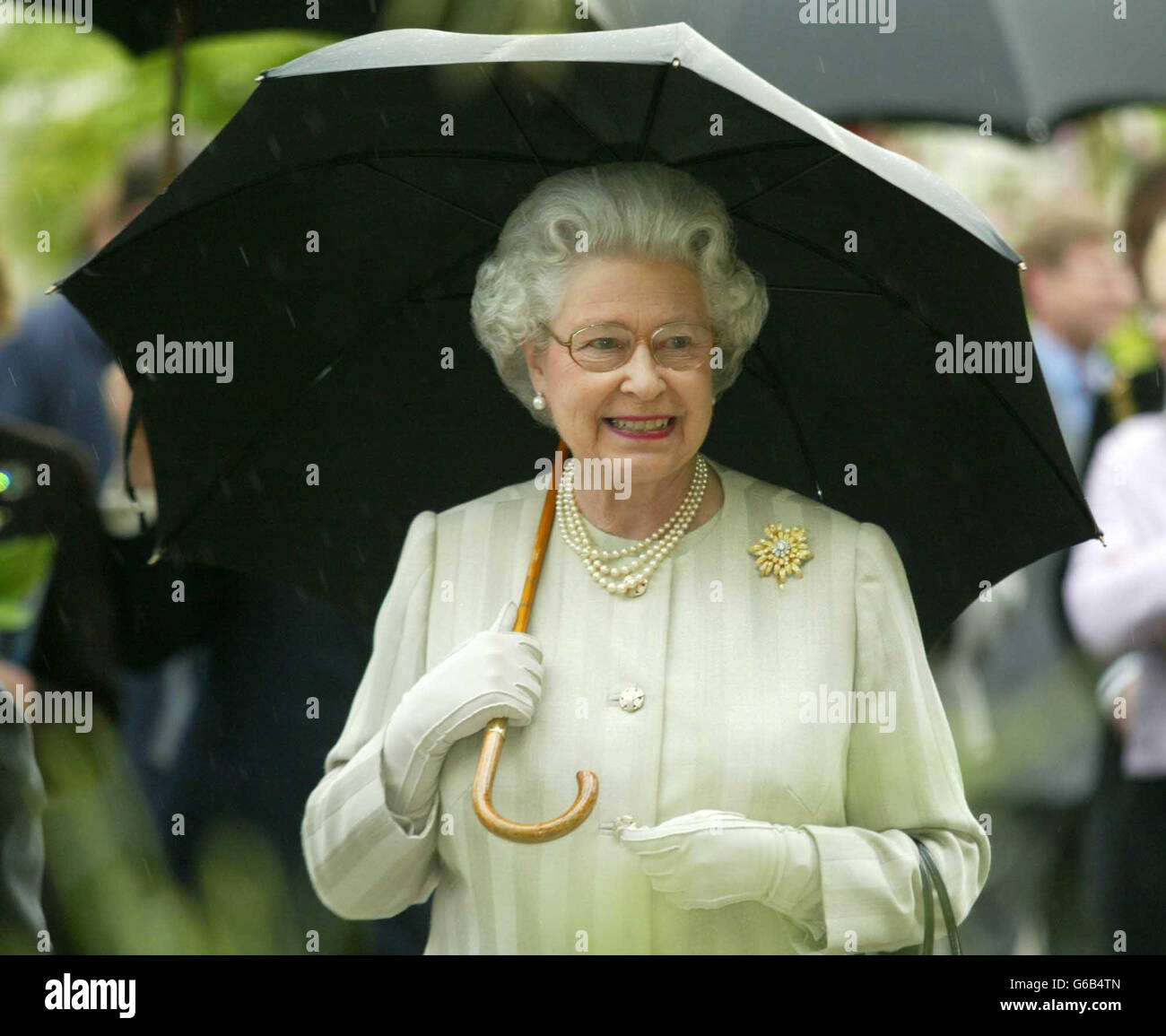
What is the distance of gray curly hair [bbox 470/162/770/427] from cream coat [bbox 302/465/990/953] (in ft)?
1.05

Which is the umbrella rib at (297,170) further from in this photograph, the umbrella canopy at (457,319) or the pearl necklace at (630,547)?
the pearl necklace at (630,547)

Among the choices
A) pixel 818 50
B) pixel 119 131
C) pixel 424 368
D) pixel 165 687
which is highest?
pixel 119 131

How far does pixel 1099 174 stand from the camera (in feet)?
19.3

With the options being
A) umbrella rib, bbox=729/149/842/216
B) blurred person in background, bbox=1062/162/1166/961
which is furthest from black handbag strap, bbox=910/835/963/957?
blurred person in background, bbox=1062/162/1166/961

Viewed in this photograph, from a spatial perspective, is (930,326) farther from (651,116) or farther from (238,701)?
(238,701)

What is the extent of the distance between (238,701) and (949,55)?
2238mm

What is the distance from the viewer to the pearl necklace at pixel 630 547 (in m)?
2.81

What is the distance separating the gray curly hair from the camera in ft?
8.85

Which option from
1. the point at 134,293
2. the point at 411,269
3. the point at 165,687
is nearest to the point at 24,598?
the point at 134,293

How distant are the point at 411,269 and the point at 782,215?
618 millimetres

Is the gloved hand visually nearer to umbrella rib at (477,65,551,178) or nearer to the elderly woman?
the elderly woman

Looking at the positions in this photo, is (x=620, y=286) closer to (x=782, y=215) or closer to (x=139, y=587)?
(x=782, y=215)

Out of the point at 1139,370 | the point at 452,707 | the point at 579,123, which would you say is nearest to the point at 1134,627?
the point at 1139,370

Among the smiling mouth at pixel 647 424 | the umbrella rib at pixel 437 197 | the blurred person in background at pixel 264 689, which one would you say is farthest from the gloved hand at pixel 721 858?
the blurred person in background at pixel 264 689
